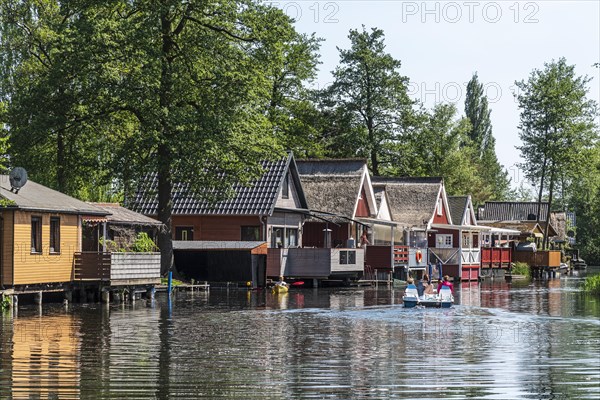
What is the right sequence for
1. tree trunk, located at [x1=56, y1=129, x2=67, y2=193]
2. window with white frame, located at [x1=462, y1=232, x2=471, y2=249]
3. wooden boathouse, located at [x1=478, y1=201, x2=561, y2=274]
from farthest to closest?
wooden boathouse, located at [x1=478, y1=201, x2=561, y2=274] < window with white frame, located at [x1=462, y1=232, x2=471, y2=249] < tree trunk, located at [x1=56, y1=129, x2=67, y2=193]

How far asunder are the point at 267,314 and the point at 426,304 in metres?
7.96

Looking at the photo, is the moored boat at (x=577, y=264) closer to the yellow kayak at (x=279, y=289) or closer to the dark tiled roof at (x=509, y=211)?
the dark tiled roof at (x=509, y=211)


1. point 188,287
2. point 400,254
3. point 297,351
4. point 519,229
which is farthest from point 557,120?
point 297,351

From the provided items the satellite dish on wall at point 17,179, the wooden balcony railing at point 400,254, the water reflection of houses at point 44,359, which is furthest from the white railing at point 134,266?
the wooden balcony railing at point 400,254

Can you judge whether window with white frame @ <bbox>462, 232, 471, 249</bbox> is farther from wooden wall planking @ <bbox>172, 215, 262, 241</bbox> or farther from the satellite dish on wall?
the satellite dish on wall

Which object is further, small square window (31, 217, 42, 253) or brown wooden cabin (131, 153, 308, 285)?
brown wooden cabin (131, 153, 308, 285)

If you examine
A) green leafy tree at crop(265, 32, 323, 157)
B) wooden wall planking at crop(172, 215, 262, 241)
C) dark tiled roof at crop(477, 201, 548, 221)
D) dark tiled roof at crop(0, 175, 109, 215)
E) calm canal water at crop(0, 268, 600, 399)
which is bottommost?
calm canal water at crop(0, 268, 600, 399)

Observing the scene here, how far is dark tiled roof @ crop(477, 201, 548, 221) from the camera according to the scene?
4840 inches

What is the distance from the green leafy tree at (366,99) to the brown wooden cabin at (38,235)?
45333 millimetres

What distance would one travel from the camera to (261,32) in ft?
177

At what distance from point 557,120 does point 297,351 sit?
72881mm

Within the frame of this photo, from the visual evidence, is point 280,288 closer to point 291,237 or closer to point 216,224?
point 216,224

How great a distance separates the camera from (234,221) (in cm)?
6256

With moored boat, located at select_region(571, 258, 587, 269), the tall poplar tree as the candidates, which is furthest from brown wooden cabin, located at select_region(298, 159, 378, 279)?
the tall poplar tree
